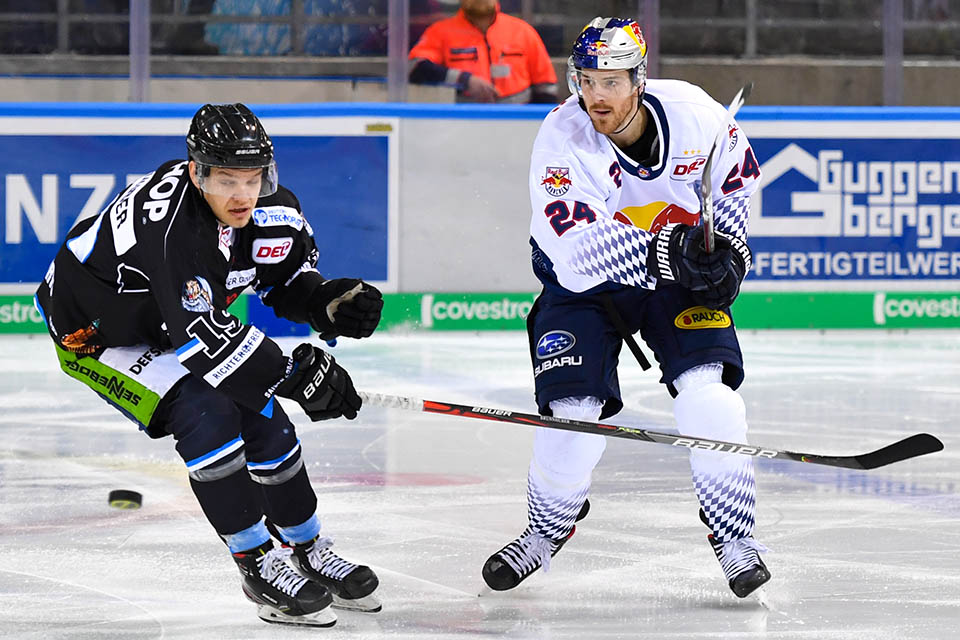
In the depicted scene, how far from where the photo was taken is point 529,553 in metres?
3.12

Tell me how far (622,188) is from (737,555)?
79 cm

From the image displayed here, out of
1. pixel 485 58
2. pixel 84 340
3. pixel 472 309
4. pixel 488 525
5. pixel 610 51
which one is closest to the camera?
pixel 84 340

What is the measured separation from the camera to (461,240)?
6.86 meters

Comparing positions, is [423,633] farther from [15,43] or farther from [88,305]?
[15,43]

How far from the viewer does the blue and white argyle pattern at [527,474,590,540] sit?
3.14 metres

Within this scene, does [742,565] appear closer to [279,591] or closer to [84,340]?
[279,591]

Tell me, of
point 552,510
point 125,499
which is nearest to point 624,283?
point 552,510

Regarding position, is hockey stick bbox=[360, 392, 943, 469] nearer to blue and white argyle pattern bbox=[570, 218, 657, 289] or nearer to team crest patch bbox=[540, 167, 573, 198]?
blue and white argyle pattern bbox=[570, 218, 657, 289]

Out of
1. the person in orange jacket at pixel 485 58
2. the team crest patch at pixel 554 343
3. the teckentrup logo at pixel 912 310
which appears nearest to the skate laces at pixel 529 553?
the team crest patch at pixel 554 343

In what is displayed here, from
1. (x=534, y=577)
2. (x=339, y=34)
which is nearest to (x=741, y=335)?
(x=339, y=34)

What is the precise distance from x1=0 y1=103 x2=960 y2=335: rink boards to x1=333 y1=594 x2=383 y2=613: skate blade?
372 centimetres

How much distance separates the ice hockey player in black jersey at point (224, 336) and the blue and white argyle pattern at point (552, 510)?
1.36 feet

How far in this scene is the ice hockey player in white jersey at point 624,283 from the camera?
9.78ft

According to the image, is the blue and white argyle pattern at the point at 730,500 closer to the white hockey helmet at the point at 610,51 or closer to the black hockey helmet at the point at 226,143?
the white hockey helmet at the point at 610,51
